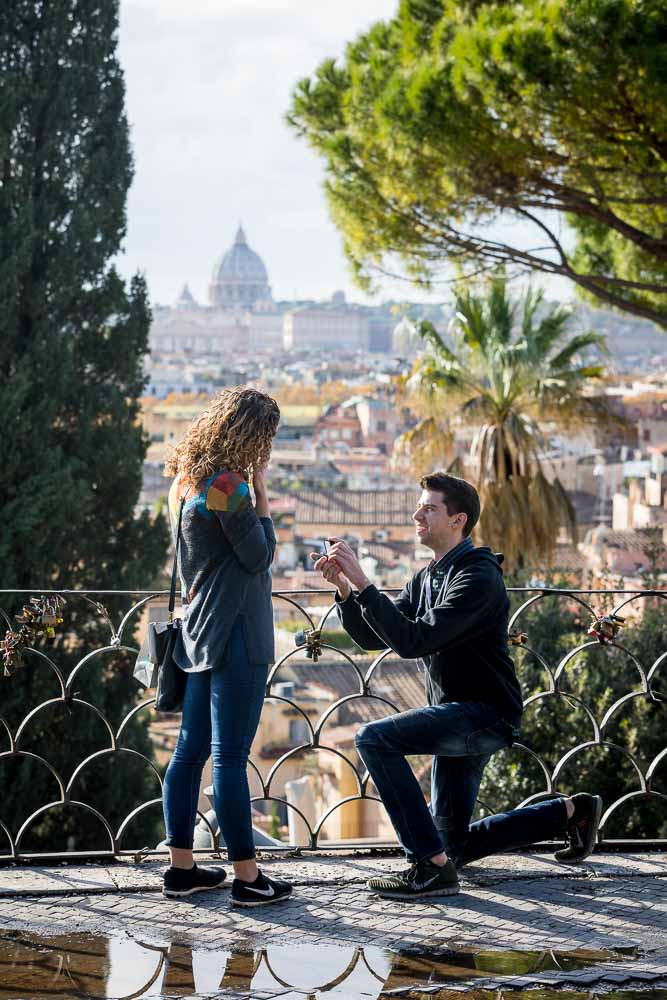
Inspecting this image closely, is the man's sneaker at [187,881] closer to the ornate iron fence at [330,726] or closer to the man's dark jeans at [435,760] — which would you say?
the ornate iron fence at [330,726]

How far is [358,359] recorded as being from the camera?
194 m

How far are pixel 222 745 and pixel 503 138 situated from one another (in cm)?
686

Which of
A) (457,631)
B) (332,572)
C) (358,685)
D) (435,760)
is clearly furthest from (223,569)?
(358,685)

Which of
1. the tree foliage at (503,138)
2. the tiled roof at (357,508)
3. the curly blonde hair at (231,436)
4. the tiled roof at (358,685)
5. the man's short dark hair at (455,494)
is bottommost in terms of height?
the tiled roof at (358,685)

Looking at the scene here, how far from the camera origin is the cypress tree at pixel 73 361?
13.9 meters

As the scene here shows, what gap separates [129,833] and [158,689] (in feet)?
35.3

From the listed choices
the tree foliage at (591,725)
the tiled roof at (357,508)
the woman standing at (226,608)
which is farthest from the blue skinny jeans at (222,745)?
the tiled roof at (357,508)

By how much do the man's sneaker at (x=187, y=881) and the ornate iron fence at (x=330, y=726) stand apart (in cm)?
32

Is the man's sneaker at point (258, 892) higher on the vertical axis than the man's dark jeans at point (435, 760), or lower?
lower

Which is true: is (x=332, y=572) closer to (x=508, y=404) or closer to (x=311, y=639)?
(x=311, y=639)

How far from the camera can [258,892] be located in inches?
132

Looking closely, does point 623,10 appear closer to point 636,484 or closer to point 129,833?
point 129,833

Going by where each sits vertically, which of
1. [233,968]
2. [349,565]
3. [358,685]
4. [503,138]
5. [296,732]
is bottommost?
[296,732]

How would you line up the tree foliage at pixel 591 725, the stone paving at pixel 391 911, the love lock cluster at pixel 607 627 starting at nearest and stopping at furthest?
the stone paving at pixel 391 911, the love lock cluster at pixel 607 627, the tree foliage at pixel 591 725
